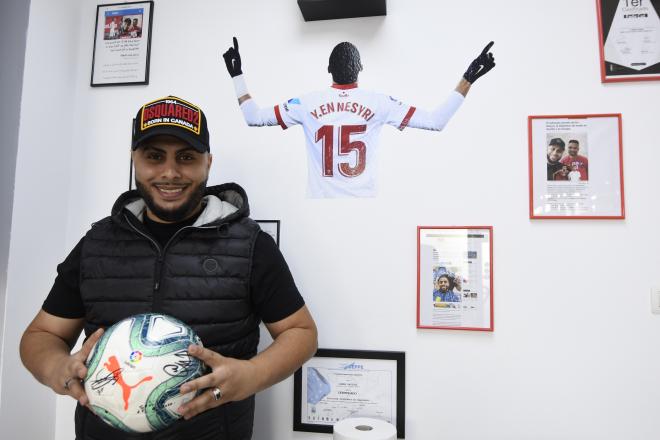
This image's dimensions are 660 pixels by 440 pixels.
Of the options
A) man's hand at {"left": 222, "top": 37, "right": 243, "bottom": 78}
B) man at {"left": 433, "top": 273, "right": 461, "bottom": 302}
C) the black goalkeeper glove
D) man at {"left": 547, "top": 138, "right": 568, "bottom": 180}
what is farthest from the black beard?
man at {"left": 547, "top": 138, "right": 568, "bottom": 180}

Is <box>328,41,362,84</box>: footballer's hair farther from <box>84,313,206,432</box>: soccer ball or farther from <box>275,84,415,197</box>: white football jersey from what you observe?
<box>84,313,206,432</box>: soccer ball

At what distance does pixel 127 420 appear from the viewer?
35.5 inches

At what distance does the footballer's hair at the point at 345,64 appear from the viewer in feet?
5.32

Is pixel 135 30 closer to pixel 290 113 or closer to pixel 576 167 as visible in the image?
pixel 290 113

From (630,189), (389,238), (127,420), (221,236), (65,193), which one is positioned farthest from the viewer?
(65,193)

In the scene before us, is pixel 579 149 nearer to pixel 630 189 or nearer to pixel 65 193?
pixel 630 189

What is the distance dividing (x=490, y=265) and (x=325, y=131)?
771mm

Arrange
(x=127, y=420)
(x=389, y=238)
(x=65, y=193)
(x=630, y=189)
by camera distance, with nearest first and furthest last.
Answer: (x=127, y=420) < (x=630, y=189) < (x=389, y=238) < (x=65, y=193)

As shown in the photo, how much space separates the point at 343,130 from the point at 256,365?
920mm

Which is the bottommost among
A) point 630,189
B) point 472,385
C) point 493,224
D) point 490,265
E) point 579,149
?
point 472,385

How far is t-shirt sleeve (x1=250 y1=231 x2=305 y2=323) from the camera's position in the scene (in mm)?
1215

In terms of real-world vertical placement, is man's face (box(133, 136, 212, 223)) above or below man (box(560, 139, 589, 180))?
below

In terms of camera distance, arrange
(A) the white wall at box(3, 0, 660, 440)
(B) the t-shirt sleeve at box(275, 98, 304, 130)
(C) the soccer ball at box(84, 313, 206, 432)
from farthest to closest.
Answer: (B) the t-shirt sleeve at box(275, 98, 304, 130), (A) the white wall at box(3, 0, 660, 440), (C) the soccer ball at box(84, 313, 206, 432)

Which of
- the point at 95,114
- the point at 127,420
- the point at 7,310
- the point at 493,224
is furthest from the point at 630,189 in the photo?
the point at 7,310
